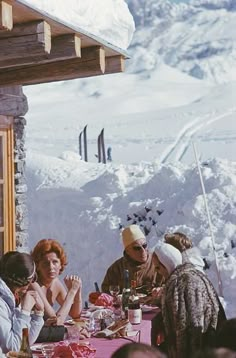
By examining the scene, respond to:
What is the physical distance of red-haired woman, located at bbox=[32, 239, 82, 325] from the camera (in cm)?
512

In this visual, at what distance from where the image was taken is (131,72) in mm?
41656

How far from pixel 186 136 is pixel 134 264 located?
17387 mm

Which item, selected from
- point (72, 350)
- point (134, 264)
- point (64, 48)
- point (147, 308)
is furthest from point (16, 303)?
point (134, 264)

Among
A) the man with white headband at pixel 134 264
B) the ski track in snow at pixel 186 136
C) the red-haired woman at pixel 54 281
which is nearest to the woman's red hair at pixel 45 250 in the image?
the red-haired woman at pixel 54 281

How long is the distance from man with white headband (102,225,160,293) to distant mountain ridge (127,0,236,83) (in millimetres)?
28895

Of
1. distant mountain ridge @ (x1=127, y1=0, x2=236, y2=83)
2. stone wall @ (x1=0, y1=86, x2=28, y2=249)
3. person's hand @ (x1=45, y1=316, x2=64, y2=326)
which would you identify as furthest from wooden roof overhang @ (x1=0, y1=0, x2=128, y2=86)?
distant mountain ridge @ (x1=127, y1=0, x2=236, y2=83)

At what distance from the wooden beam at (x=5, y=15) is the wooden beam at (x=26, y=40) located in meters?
0.49

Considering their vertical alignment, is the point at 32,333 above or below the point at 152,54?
below

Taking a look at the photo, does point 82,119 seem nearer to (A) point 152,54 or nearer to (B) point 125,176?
(B) point 125,176

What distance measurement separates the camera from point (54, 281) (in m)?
5.53

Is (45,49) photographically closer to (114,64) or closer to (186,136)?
(114,64)

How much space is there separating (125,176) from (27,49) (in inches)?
390

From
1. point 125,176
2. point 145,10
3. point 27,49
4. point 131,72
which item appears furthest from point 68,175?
point 145,10

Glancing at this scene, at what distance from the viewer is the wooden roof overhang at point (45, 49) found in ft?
15.6
